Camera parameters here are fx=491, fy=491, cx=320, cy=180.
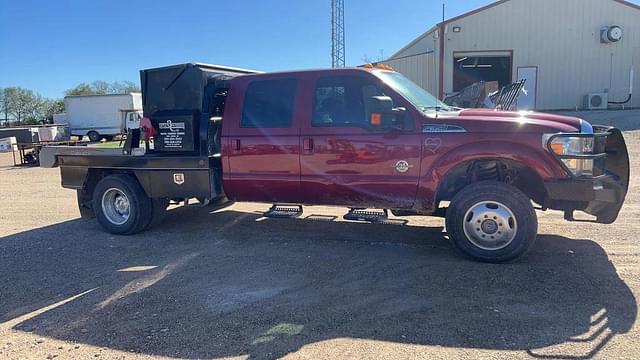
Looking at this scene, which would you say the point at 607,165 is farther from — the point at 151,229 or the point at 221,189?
the point at 151,229

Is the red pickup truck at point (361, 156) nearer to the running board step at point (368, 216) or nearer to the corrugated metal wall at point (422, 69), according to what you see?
the running board step at point (368, 216)

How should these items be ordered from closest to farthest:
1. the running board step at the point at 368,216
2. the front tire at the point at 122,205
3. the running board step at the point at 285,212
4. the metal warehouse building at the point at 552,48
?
1. the running board step at the point at 368,216
2. the running board step at the point at 285,212
3. the front tire at the point at 122,205
4. the metal warehouse building at the point at 552,48

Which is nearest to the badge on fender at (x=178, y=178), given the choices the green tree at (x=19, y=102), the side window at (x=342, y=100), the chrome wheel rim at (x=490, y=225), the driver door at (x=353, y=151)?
the driver door at (x=353, y=151)

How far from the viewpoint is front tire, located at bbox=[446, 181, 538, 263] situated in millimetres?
4898

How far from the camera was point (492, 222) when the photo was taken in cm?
500

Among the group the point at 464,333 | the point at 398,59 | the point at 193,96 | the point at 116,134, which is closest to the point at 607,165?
the point at 464,333

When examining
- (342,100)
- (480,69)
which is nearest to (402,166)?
(342,100)

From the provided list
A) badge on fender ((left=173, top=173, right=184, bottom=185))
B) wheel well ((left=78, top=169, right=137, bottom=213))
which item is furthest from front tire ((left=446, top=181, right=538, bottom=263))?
wheel well ((left=78, top=169, right=137, bottom=213))

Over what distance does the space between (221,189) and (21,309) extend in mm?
2615

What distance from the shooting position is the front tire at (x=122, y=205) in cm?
661

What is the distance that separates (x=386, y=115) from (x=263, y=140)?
1.51m

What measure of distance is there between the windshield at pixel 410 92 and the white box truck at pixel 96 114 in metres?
33.3

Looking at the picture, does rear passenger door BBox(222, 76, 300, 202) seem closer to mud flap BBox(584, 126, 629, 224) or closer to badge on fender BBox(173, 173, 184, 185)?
badge on fender BBox(173, 173, 184, 185)

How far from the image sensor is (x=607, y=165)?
565 centimetres
